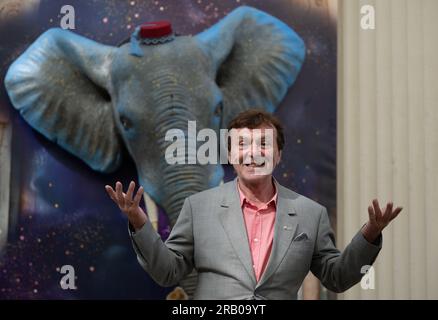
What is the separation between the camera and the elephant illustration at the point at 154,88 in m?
2.36

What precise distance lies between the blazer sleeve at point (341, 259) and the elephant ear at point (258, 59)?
105 centimetres

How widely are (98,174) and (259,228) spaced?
3.68 feet

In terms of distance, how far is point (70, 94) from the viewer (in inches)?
96.1

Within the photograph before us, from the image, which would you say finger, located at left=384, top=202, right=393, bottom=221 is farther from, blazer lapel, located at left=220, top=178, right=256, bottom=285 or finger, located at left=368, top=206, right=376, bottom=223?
blazer lapel, located at left=220, top=178, right=256, bottom=285

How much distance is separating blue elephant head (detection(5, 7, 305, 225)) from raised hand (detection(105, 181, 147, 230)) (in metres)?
0.96

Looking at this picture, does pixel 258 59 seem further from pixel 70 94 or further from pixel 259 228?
pixel 259 228

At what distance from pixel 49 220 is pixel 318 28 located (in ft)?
3.79

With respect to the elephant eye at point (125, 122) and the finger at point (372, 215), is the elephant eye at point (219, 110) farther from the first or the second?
the finger at point (372, 215)

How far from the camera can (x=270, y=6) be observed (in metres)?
2.49

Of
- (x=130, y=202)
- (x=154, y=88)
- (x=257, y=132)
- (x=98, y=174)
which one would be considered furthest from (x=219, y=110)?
(x=130, y=202)

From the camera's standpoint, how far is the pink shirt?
4.59ft

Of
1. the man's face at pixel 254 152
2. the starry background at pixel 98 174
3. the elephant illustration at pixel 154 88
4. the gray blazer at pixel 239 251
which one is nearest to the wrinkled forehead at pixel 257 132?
the man's face at pixel 254 152
